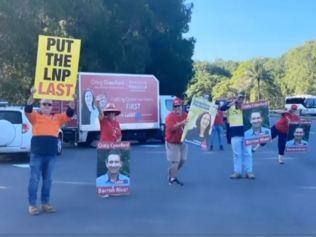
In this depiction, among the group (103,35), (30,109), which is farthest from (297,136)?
(103,35)

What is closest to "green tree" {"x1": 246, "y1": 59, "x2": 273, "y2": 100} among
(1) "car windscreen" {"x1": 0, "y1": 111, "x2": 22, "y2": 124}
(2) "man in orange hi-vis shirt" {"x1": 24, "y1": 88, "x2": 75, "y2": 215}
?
(1) "car windscreen" {"x1": 0, "y1": 111, "x2": 22, "y2": 124}

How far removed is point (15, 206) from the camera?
945 cm

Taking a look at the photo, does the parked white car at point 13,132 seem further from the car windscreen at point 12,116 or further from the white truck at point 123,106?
the white truck at point 123,106

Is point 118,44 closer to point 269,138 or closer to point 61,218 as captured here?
point 269,138

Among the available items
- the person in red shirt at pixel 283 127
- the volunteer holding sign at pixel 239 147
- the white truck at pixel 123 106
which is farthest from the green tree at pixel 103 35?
the volunteer holding sign at pixel 239 147

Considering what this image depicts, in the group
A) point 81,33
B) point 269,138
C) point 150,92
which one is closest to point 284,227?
point 269,138

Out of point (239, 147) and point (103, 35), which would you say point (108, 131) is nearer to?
point (239, 147)

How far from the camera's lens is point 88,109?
70.2 ft

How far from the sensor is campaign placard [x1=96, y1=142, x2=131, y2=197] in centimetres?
1026

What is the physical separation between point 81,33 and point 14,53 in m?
4.45

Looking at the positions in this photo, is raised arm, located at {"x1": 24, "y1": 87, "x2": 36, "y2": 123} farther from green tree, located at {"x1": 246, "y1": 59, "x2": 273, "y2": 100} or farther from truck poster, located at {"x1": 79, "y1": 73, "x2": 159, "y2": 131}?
green tree, located at {"x1": 246, "y1": 59, "x2": 273, "y2": 100}

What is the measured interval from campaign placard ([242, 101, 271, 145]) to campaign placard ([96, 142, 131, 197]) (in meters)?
3.42

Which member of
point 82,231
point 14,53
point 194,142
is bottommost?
point 82,231

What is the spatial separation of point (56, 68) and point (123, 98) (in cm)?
1395
